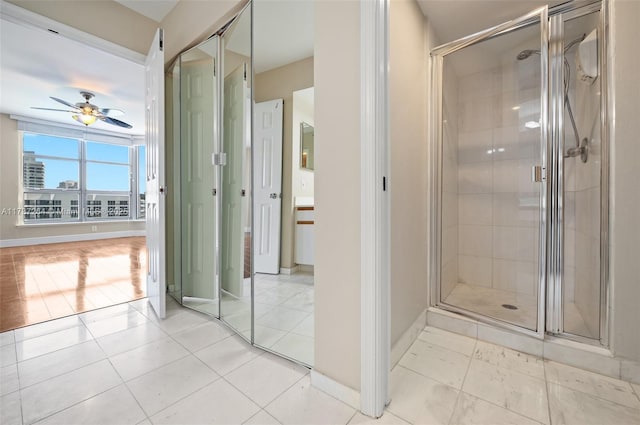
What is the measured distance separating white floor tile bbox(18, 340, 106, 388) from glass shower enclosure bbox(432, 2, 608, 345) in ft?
7.40

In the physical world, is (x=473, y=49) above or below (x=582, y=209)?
above

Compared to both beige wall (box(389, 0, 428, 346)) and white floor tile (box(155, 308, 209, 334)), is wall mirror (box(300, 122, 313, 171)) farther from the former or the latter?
white floor tile (box(155, 308, 209, 334))

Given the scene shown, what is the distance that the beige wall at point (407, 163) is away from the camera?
140 centimetres

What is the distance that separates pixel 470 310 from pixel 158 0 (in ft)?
11.4

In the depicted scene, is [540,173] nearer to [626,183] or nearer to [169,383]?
[626,183]

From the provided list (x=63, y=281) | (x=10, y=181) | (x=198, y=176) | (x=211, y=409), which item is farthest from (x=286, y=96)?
(x=10, y=181)

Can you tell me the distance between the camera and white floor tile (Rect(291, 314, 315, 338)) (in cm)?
173

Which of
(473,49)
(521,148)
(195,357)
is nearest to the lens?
(195,357)

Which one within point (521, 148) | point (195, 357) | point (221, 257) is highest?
point (521, 148)

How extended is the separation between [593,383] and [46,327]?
10.9 ft

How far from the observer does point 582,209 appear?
1782 mm

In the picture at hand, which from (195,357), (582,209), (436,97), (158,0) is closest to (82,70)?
(158,0)

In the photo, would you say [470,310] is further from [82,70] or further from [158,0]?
[82,70]

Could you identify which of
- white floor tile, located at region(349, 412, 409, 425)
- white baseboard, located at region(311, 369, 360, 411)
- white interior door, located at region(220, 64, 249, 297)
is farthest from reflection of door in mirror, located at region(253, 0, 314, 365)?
white floor tile, located at region(349, 412, 409, 425)
